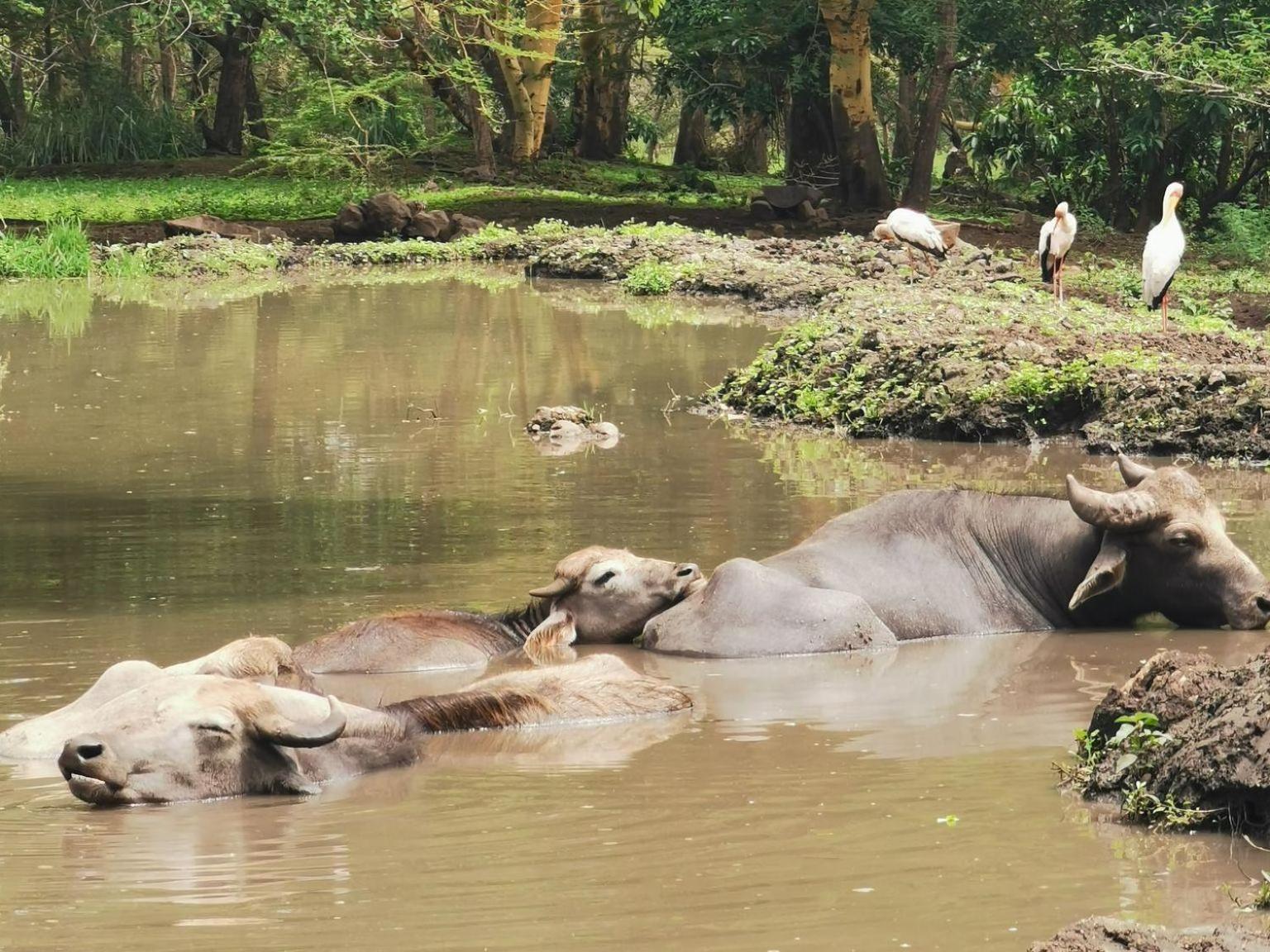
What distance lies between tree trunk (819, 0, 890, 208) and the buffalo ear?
80.4ft

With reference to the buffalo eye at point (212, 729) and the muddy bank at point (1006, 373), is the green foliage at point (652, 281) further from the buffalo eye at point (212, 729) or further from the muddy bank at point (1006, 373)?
the buffalo eye at point (212, 729)

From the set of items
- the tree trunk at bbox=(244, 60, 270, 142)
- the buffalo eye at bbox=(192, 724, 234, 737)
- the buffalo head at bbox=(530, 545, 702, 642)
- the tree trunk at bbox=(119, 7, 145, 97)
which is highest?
the tree trunk at bbox=(119, 7, 145, 97)

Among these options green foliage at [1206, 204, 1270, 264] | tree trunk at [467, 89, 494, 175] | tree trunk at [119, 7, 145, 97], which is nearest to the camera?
green foliage at [1206, 204, 1270, 264]

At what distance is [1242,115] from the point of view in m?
29.4

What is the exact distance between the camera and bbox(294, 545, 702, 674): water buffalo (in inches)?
311

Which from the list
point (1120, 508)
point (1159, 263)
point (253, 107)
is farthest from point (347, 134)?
point (1120, 508)

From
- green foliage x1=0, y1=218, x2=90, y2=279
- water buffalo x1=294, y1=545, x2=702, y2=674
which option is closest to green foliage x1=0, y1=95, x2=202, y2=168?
green foliage x1=0, y1=218, x2=90, y2=279

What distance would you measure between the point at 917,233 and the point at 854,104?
989 centimetres

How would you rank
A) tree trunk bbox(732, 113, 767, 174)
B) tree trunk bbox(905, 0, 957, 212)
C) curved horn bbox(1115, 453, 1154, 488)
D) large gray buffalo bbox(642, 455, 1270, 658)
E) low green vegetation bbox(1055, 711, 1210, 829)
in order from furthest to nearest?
tree trunk bbox(732, 113, 767, 174) < tree trunk bbox(905, 0, 957, 212) < curved horn bbox(1115, 453, 1154, 488) < large gray buffalo bbox(642, 455, 1270, 658) < low green vegetation bbox(1055, 711, 1210, 829)

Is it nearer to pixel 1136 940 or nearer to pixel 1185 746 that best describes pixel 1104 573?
pixel 1185 746

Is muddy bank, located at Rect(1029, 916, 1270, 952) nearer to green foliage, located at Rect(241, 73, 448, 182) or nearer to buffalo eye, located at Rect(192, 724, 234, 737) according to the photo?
buffalo eye, located at Rect(192, 724, 234, 737)

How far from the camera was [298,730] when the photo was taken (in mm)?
5898

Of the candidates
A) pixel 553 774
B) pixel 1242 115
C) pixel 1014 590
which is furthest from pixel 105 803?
pixel 1242 115

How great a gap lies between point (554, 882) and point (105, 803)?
5.68ft
